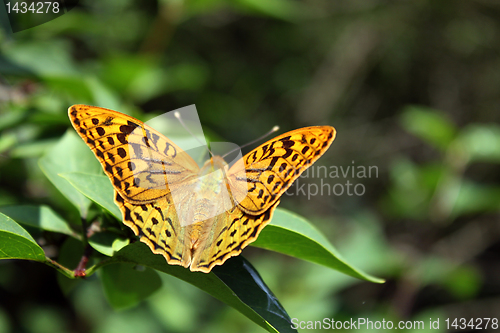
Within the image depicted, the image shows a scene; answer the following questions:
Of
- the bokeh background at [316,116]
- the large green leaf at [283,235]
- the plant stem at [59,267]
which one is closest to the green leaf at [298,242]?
the large green leaf at [283,235]

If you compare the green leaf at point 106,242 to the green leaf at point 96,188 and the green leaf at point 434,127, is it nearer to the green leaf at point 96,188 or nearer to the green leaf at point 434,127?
the green leaf at point 96,188

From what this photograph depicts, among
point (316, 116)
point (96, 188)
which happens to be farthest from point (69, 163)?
point (316, 116)

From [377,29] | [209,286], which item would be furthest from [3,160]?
[377,29]

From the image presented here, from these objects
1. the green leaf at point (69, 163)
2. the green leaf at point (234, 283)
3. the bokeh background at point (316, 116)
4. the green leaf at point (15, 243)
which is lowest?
the bokeh background at point (316, 116)

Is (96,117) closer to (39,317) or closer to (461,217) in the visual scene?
(39,317)

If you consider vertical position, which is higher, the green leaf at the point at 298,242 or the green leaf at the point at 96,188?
the green leaf at the point at 96,188
